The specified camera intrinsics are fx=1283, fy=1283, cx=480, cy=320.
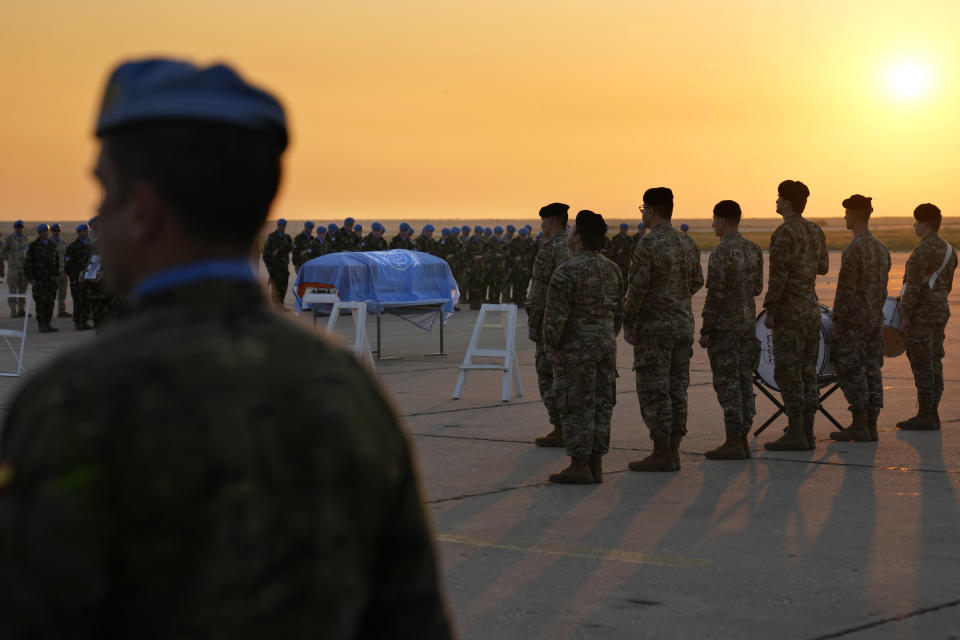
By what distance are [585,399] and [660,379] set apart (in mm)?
816

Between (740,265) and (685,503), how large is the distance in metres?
2.50

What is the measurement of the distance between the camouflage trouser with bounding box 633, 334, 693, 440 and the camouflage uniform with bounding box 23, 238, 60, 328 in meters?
17.3

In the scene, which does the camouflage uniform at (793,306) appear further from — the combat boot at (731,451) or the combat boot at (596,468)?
the combat boot at (596,468)

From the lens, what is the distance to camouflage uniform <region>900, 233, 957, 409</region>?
446 inches

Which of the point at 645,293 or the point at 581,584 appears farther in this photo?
the point at 645,293

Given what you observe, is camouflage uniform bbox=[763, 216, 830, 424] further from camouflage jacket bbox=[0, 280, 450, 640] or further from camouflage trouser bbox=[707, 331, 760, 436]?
camouflage jacket bbox=[0, 280, 450, 640]

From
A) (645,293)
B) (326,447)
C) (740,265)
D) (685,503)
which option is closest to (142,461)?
(326,447)

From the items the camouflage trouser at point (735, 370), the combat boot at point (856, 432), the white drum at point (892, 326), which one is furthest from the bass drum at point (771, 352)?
the white drum at point (892, 326)

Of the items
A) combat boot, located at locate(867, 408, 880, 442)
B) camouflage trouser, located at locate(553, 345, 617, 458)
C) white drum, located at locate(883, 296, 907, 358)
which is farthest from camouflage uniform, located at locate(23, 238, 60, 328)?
camouflage trouser, located at locate(553, 345, 617, 458)

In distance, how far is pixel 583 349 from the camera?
8641 mm

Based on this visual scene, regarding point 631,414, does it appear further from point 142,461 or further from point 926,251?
point 142,461

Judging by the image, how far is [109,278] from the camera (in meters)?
1.63

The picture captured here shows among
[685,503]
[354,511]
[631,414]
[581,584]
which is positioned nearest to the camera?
[354,511]

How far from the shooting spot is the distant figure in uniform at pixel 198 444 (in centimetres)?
138
